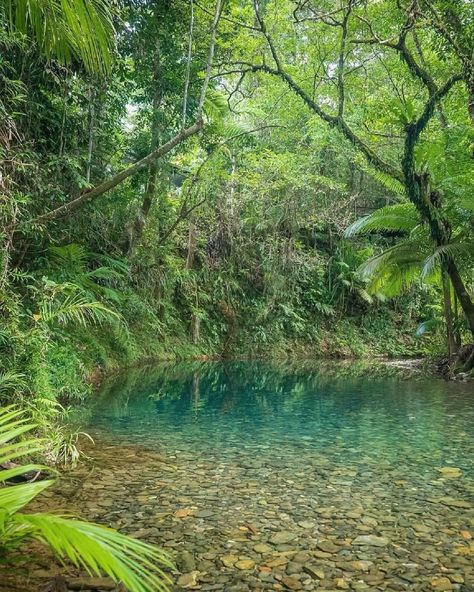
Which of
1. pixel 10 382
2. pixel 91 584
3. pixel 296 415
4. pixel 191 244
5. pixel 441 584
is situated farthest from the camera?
pixel 191 244

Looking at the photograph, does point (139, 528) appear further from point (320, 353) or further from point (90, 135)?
point (320, 353)

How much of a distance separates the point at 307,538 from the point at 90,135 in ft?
20.0

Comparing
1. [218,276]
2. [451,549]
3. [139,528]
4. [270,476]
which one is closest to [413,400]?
[270,476]

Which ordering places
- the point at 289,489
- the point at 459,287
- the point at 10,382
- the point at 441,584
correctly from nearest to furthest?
the point at 441,584 < the point at 289,489 < the point at 10,382 < the point at 459,287

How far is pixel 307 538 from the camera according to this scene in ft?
9.73

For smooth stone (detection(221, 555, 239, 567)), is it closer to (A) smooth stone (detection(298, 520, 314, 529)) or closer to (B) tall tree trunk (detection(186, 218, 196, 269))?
(A) smooth stone (detection(298, 520, 314, 529))

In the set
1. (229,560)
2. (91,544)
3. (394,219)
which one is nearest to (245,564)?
(229,560)

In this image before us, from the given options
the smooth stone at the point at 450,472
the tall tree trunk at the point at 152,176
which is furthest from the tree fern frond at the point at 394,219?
the smooth stone at the point at 450,472

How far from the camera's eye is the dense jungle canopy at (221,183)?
16.5 ft

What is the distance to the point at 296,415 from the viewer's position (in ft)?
23.0

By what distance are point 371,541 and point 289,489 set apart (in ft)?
3.24

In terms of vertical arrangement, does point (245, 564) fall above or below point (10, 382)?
below

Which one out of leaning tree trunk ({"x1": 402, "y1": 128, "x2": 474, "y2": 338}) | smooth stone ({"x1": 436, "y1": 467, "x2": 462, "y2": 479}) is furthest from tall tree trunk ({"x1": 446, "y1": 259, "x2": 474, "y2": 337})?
smooth stone ({"x1": 436, "y1": 467, "x2": 462, "y2": 479})

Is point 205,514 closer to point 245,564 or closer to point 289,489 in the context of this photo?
point 245,564
